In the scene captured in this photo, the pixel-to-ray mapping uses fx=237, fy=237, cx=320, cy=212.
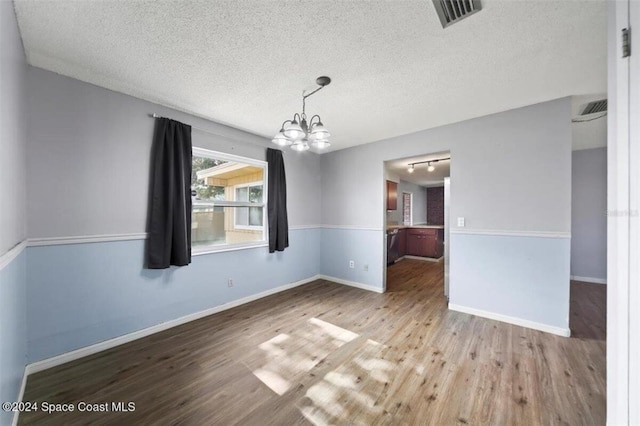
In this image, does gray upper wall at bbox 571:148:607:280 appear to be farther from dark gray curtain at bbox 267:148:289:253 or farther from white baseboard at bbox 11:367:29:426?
white baseboard at bbox 11:367:29:426

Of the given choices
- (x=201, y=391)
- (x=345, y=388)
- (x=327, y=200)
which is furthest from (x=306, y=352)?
(x=327, y=200)

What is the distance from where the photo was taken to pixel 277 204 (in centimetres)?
389

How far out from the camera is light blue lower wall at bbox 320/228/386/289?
159 inches

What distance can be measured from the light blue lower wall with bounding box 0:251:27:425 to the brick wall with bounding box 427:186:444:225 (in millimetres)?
9226

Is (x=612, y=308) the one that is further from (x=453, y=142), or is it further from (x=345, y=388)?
(x=453, y=142)

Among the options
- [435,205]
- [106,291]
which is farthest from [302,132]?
[435,205]

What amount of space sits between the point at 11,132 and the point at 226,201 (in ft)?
6.77

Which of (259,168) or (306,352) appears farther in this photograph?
(259,168)

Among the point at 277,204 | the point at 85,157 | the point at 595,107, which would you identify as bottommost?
the point at 277,204

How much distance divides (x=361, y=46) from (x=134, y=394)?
3.06 m

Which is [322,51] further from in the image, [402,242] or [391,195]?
[402,242]

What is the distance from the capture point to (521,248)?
9.12 feet

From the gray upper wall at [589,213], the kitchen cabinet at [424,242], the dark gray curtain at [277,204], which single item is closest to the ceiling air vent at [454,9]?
the dark gray curtain at [277,204]

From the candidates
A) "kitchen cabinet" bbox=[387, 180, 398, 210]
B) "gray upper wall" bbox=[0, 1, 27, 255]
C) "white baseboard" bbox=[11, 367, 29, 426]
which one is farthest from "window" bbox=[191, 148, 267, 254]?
"kitchen cabinet" bbox=[387, 180, 398, 210]
